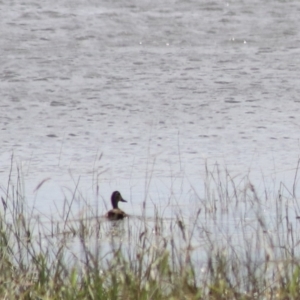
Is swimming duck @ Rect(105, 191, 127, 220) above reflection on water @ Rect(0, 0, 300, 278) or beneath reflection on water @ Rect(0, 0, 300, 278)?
beneath

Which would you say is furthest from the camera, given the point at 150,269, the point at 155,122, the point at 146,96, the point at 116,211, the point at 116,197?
the point at 146,96

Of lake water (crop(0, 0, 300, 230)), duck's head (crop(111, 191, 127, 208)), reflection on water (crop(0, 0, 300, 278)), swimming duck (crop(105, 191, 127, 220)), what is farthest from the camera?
lake water (crop(0, 0, 300, 230))

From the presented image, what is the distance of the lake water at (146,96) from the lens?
6680 millimetres

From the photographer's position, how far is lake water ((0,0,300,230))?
6680 mm

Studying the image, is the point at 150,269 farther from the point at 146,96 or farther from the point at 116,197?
the point at 146,96

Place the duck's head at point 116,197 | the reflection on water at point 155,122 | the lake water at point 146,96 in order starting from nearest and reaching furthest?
the reflection on water at point 155,122
the duck's head at point 116,197
the lake water at point 146,96

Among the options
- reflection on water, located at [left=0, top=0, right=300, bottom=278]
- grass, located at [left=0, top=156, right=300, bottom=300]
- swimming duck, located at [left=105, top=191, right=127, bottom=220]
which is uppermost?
reflection on water, located at [left=0, top=0, right=300, bottom=278]

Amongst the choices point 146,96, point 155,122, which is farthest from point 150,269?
point 146,96

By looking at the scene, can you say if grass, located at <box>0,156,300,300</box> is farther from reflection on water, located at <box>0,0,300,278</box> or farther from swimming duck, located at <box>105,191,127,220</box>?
swimming duck, located at <box>105,191,127,220</box>

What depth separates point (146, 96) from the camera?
27.9 feet

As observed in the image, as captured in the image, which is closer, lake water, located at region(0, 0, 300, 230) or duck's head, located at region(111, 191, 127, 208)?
duck's head, located at region(111, 191, 127, 208)

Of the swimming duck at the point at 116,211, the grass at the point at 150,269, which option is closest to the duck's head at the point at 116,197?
the swimming duck at the point at 116,211

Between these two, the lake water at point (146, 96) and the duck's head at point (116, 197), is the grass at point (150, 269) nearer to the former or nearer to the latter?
the lake water at point (146, 96)

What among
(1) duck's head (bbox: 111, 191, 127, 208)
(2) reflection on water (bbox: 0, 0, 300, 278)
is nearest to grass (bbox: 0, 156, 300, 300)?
(2) reflection on water (bbox: 0, 0, 300, 278)
